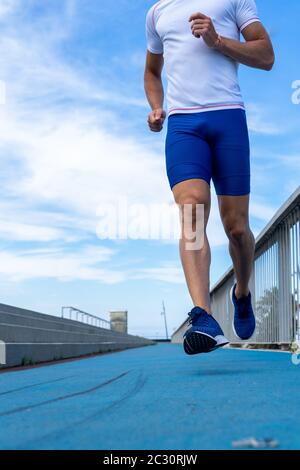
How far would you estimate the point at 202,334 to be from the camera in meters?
3.29

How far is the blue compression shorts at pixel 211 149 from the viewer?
3725 millimetres

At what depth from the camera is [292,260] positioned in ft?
23.2

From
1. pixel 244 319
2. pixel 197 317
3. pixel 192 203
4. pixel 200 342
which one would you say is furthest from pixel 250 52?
pixel 244 319

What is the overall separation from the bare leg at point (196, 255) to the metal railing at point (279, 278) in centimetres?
284

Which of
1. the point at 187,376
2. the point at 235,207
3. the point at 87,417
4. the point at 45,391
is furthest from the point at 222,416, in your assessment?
the point at 235,207

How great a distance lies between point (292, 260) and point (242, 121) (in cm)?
345

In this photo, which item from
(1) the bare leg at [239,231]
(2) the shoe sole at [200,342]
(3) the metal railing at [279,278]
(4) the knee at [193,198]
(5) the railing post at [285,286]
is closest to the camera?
(2) the shoe sole at [200,342]

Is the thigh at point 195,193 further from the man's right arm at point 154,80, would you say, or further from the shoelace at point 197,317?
the man's right arm at point 154,80

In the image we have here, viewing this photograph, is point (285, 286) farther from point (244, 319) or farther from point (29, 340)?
point (244, 319)

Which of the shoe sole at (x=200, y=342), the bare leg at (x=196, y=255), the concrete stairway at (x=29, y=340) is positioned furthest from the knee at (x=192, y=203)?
the concrete stairway at (x=29, y=340)

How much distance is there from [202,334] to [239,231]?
973mm

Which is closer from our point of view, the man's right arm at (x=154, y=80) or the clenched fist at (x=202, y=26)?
the clenched fist at (x=202, y=26)

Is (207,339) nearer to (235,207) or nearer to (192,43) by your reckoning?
(235,207)
